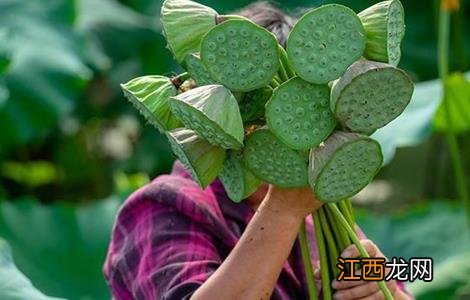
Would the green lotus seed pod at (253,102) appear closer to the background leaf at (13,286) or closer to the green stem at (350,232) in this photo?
the green stem at (350,232)

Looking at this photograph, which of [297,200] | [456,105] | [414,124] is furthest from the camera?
[456,105]

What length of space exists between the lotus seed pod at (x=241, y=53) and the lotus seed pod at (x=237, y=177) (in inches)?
2.9

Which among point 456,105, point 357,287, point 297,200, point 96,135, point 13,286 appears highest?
point 297,200

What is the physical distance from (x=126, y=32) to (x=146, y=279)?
6.27 feet

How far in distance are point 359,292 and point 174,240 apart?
20cm

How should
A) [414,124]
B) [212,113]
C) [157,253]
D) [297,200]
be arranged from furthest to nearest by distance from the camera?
[414,124], [157,253], [297,200], [212,113]

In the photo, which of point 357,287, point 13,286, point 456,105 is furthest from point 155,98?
point 456,105

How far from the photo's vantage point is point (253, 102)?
1.04 metres

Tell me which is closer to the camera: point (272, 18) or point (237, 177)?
point (237, 177)

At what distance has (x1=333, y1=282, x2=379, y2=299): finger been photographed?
1.15m

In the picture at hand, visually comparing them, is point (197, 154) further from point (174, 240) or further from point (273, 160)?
point (174, 240)

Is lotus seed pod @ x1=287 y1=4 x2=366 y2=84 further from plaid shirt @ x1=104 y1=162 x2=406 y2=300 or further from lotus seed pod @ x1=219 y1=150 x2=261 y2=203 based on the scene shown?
plaid shirt @ x1=104 y1=162 x2=406 y2=300

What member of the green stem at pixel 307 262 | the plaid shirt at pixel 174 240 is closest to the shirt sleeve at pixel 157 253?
the plaid shirt at pixel 174 240

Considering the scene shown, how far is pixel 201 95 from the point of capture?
0.99m
